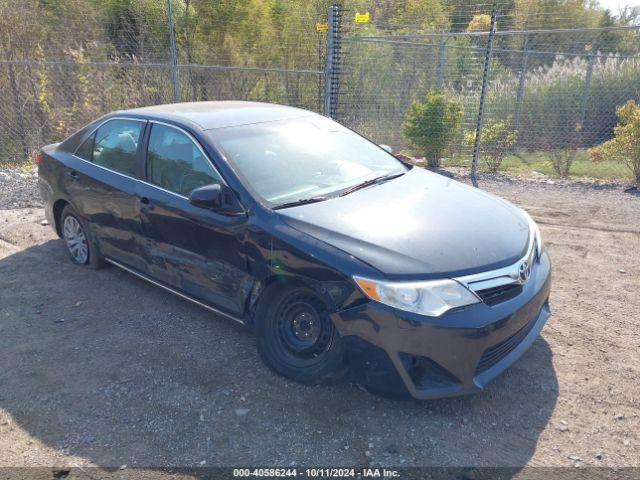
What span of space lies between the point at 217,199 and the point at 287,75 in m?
8.49

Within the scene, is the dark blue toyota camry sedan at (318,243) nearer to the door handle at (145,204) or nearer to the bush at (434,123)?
the door handle at (145,204)

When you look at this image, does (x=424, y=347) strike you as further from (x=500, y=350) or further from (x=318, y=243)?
(x=318, y=243)

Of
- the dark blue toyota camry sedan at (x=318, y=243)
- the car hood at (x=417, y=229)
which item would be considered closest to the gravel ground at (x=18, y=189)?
the dark blue toyota camry sedan at (x=318, y=243)

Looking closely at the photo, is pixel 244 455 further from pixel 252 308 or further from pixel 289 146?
pixel 289 146

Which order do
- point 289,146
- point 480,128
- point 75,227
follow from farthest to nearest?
point 480,128
point 75,227
point 289,146

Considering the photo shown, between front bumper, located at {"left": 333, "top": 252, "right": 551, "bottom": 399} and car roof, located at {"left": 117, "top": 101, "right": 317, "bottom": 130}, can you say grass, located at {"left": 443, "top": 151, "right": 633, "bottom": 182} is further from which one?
front bumper, located at {"left": 333, "top": 252, "right": 551, "bottom": 399}

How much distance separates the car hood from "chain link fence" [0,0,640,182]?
5550 mm

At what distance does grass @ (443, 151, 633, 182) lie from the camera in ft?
30.5

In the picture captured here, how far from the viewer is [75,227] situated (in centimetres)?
509

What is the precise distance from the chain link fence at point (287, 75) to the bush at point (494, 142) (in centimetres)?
2

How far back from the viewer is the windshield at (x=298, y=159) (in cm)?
361

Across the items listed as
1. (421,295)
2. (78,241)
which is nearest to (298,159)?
(421,295)

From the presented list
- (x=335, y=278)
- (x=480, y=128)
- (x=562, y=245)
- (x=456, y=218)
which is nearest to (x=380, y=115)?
(x=480, y=128)

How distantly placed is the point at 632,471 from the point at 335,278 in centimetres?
176
